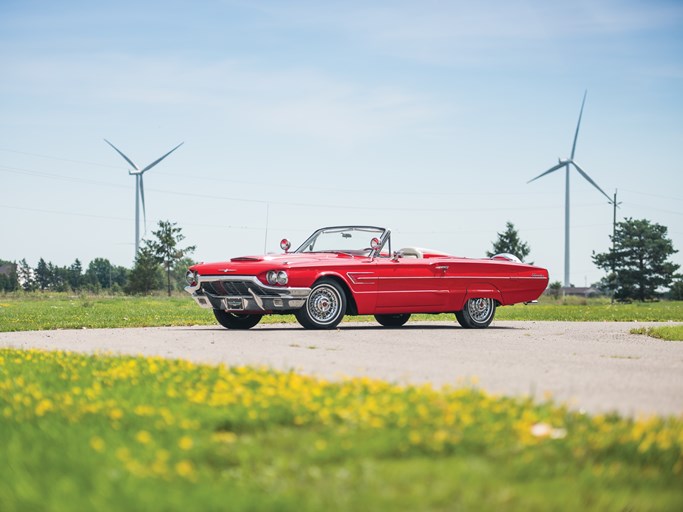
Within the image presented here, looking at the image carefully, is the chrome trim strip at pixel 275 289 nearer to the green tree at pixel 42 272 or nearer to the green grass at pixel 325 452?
the green grass at pixel 325 452

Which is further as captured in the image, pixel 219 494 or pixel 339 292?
pixel 339 292

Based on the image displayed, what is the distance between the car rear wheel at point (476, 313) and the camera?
58.4 feet

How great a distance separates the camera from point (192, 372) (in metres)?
8.62

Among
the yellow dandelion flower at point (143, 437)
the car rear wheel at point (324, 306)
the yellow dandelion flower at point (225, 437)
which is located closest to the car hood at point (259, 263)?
the car rear wheel at point (324, 306)

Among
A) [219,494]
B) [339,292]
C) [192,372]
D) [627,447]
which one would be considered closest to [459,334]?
[339,292]

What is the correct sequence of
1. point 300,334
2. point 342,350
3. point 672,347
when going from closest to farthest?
1. point 342,350
2. point 672,347
3. point 300,334

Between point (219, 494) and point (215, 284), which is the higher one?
point (215, 284)

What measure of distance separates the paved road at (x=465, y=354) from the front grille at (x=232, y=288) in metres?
0.61

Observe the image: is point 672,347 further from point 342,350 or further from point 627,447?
point 627,447

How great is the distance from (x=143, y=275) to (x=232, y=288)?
54.6 meters

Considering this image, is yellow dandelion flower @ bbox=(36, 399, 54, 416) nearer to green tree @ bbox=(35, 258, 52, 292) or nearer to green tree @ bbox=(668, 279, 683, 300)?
green tree @ bbox=(668, 279, 683, 300)

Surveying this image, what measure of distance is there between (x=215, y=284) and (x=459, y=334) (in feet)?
12.8

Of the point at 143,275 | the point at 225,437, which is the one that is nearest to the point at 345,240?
the point at 225,437

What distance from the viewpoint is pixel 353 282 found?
52.4ft
